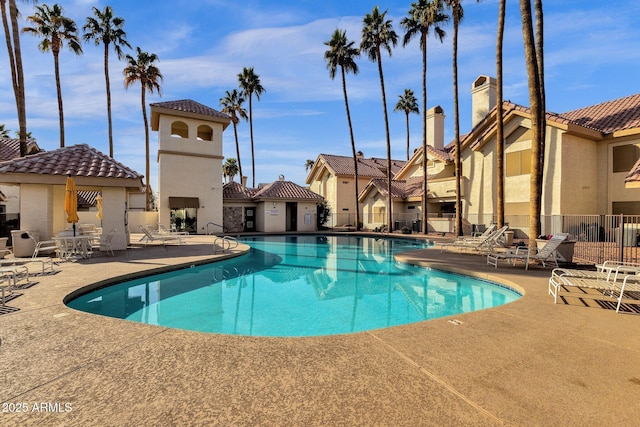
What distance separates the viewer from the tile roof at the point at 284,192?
2939cm

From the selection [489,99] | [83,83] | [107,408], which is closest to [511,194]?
[489,99]

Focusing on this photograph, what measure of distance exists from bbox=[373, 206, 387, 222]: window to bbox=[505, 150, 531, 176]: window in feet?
39.8

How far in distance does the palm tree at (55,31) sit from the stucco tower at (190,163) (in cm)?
699

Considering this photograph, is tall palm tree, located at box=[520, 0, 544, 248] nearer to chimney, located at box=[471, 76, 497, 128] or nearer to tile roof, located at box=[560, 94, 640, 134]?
tile roof, located at box=[560, 94, 640, 134]

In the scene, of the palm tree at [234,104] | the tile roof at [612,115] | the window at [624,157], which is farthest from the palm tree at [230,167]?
the window at [624,157]

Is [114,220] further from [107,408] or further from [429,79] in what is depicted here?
[429,79]

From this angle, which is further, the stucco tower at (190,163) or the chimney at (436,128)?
the chimney at (436,128)

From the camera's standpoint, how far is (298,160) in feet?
237

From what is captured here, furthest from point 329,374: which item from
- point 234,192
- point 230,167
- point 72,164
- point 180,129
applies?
point 230,167

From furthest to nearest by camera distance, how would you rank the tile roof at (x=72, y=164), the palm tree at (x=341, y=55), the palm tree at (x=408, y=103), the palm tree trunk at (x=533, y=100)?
the palm tree at (x=408, y=103)
the palm tree at (x=341, y=55)
the tile roof at (x=72, y=164)
the palm tree trunk at (x=533, y=100)

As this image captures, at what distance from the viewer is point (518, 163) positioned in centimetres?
2089

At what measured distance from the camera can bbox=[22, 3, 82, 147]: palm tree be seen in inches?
864

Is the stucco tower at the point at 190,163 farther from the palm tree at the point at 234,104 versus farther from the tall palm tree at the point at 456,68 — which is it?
the tall palm tree at the point at 456,68

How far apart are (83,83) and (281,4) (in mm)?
22676
